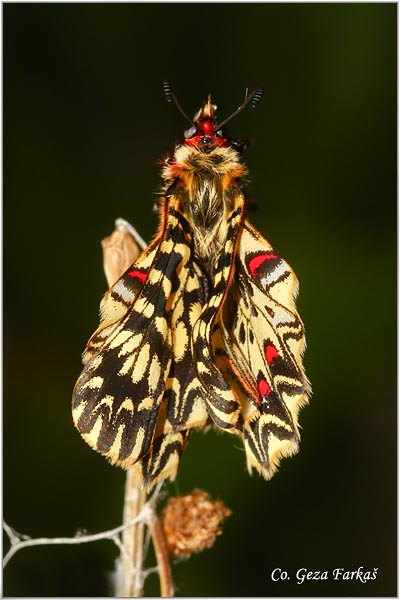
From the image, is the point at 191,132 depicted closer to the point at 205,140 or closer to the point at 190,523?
the point at 205,140

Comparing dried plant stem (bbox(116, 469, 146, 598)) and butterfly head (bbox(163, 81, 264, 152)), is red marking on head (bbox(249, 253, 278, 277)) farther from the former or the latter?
dried plant stem (bbox(116, 469, 146, 598))

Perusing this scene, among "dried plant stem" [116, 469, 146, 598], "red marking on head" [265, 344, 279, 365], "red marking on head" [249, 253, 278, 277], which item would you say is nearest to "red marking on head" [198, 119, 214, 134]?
"red marking on head" [249, 253, 278, 277]

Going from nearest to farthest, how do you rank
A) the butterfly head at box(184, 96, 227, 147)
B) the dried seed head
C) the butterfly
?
the butterfly
the butterfly head at box(184, 96, 227, 147)
the dried seed head

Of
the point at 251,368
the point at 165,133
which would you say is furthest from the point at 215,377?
the point at 165,133

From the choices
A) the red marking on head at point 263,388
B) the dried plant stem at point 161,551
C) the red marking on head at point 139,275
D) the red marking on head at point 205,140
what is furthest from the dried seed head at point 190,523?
the red marking on head at point 205,140

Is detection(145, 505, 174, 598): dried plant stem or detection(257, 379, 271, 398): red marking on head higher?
detection(257, 379, 271, 398): red marking on head

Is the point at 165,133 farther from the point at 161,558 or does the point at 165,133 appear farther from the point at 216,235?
the point at 161,558

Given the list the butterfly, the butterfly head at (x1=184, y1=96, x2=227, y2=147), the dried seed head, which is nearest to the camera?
the butterfly

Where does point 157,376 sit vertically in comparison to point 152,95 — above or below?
below
